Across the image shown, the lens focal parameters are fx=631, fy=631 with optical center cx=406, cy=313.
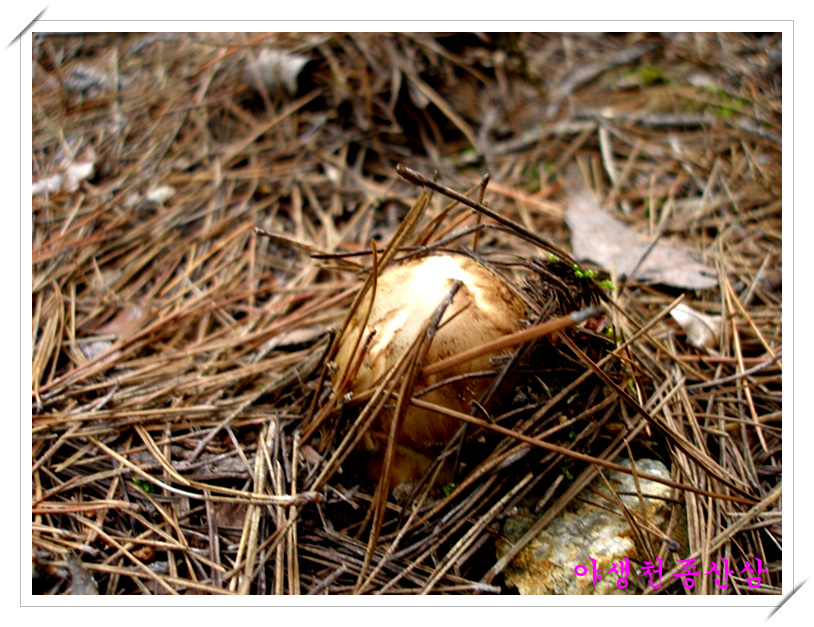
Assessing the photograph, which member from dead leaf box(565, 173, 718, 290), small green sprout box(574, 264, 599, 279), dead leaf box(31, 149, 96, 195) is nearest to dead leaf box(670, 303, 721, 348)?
dead leaf box(565, 173, 718, 290)

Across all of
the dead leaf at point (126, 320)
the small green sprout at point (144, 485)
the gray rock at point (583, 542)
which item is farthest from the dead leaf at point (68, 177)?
the gray rock at point (583, 542)

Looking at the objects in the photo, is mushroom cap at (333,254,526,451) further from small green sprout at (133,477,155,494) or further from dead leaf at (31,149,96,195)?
dead leaf at (31,149,96,195)

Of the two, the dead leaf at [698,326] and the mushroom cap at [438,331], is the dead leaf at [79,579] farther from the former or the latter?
the dead leaf at [698,326]

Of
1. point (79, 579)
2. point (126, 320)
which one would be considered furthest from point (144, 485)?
point (126, 320)

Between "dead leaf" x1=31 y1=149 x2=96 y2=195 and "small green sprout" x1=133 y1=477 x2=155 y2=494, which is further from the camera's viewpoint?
"dead leaf" x1=31 y1=149 x2=96 y2=195
